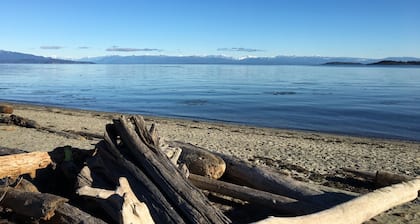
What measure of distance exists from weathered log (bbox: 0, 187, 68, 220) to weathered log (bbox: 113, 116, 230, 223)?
142 cm

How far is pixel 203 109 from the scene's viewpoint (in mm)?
31562

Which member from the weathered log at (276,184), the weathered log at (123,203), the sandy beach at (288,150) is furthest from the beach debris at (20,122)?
the weathered log at (123,203)

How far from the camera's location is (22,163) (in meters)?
7.25

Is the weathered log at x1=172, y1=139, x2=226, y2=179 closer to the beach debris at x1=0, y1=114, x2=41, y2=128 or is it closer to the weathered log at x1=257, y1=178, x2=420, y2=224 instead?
the weathered log at x1=257, y1=178, x2=420, y2=224

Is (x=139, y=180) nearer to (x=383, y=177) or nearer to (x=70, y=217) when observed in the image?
(x=70, y=217)

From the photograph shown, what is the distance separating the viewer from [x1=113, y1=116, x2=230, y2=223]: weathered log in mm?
5738

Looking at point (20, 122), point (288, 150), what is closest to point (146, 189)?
point (288, 150)

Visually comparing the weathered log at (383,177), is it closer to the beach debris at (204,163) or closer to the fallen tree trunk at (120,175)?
the beach debris at (204,163)

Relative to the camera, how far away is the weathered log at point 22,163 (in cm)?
701

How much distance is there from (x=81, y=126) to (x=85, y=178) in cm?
1275

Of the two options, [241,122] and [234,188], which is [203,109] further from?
[234,188]

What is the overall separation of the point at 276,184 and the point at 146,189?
260 centimetres

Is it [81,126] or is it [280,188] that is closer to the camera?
[280,188]

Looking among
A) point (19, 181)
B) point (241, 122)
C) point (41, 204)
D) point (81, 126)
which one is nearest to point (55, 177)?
point (19, 181)
